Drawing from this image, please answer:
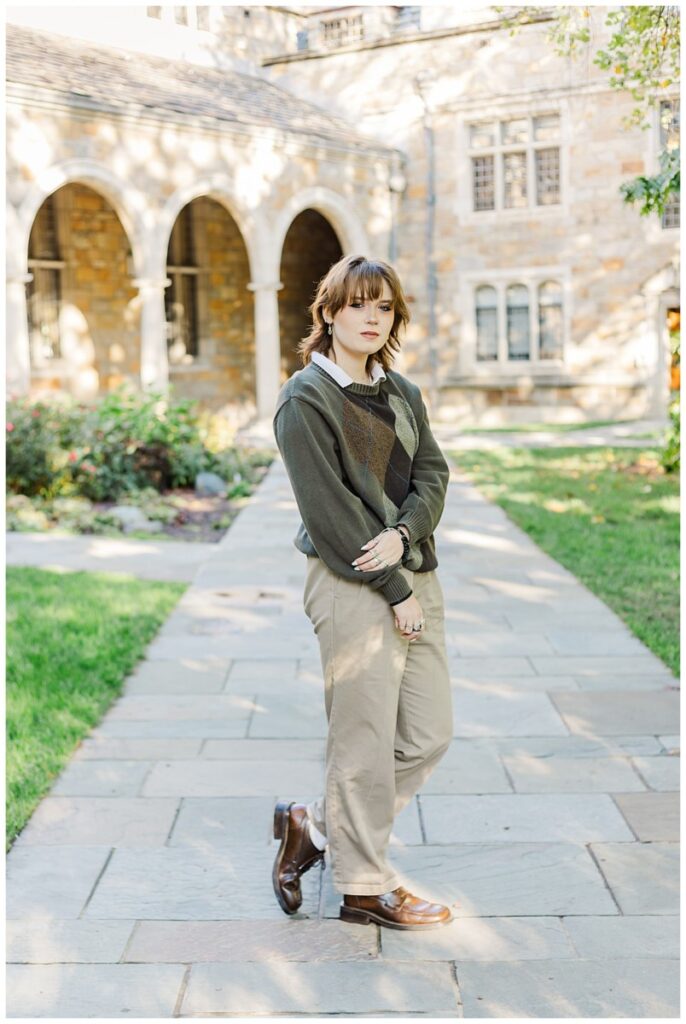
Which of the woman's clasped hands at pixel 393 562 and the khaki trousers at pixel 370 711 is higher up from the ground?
the woman's clasped hands at pixel 393 562

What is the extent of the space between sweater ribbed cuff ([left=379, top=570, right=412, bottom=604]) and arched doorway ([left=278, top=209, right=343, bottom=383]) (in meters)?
19.3

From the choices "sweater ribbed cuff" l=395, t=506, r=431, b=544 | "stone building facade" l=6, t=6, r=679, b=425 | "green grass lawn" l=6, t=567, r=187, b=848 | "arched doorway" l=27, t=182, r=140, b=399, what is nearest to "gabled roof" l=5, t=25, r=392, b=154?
"stone building facade" l=6, t=6, r=679, b=425

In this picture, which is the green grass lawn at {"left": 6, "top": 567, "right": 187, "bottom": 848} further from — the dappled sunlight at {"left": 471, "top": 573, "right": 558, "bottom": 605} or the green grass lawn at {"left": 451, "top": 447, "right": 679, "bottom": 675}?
the green grass lawn at {"left": 451, "top": 447, "right": 679, "bottom": 675}

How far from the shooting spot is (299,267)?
22453 millimetres

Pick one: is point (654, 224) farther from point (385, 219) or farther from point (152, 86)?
point (152, 86)

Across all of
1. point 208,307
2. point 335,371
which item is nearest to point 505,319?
point 208,307

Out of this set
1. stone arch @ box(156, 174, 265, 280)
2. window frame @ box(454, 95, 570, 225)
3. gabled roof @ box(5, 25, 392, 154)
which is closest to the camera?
gabled roof @ box(5, 25, 392, 154)

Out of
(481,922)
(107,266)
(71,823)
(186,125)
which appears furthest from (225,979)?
(107,266)

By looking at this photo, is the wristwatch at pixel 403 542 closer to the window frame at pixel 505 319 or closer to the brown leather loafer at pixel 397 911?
the brown leather loafer at pixel 397 911

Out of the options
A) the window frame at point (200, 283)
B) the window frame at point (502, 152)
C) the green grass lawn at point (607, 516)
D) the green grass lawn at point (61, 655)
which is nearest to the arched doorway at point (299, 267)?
the window frame at point (200, 283)

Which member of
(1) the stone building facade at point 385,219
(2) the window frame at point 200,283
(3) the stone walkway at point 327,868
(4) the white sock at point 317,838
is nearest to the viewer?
(3) the stone walkway at point 327,868

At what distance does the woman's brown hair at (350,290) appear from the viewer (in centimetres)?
284

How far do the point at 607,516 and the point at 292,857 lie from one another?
7.17m

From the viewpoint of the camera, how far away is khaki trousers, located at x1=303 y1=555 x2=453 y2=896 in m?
2.87
